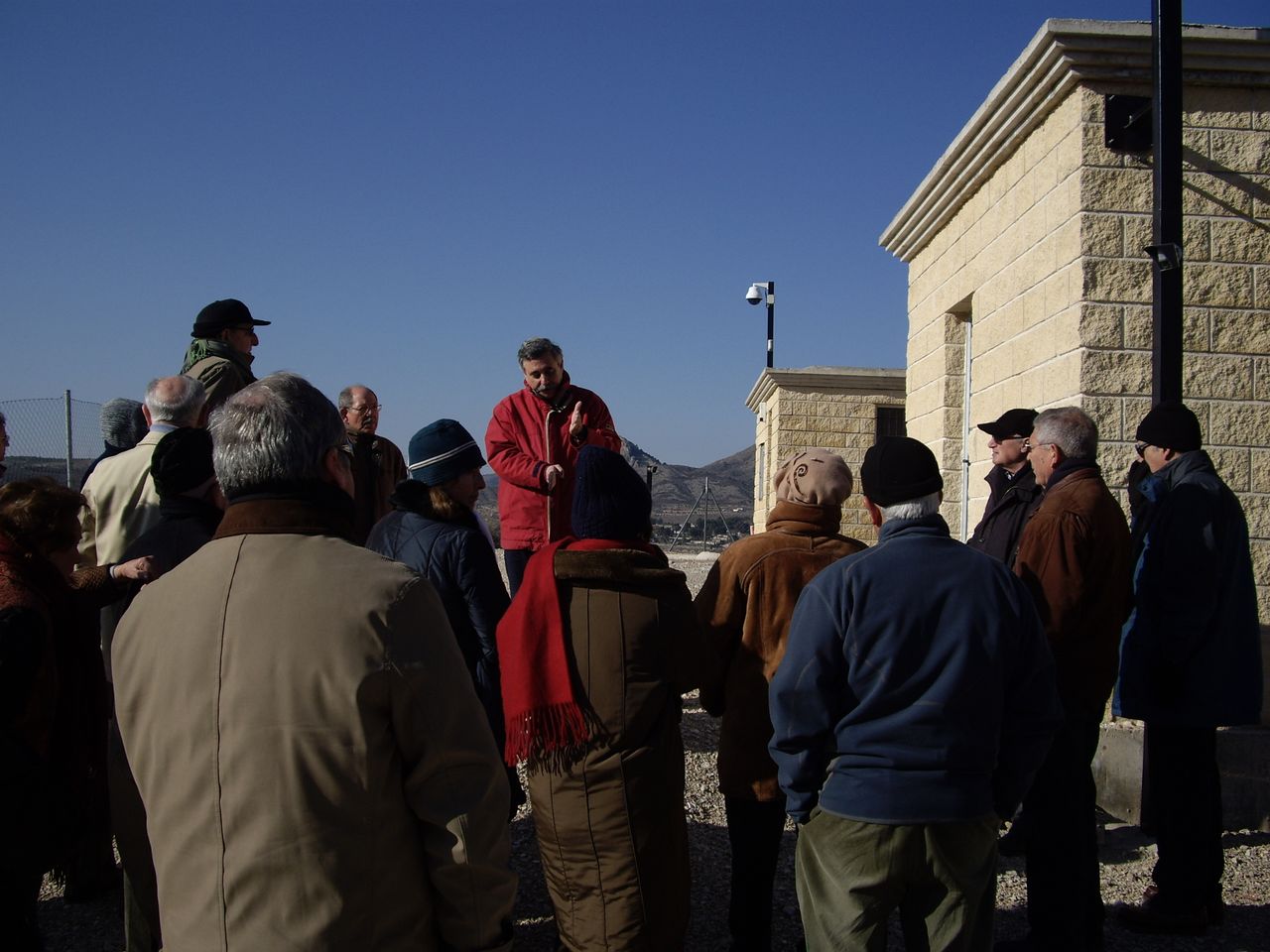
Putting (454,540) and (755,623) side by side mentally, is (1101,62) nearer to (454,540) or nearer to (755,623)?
(755,623)

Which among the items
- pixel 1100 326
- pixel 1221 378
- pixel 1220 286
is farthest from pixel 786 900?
pixel 1220 286

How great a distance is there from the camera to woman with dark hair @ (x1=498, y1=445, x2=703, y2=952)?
3059mm

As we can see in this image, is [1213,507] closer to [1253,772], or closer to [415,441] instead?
[1253,772]

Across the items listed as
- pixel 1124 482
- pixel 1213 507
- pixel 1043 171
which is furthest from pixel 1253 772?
pixel 1043 171

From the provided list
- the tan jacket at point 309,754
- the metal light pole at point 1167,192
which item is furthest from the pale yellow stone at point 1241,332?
the tan jacket at point 309,754

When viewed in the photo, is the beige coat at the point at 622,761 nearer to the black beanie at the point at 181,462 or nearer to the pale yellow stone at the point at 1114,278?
the black beanie at the point at 181,462

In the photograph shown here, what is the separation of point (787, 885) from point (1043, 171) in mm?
4467

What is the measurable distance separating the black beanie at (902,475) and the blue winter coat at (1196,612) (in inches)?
67.8

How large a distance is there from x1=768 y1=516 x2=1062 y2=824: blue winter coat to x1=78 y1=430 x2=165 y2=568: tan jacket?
2674 millimetres

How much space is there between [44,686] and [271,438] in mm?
1747

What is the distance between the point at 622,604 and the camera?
3.08 m

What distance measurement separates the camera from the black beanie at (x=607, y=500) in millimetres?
3146

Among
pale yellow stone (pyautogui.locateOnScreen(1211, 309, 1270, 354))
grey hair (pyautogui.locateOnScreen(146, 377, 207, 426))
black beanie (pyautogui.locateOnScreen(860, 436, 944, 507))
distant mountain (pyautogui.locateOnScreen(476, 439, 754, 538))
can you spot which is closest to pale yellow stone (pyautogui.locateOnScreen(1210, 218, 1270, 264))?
pale yellow stone (pyautogui.locateOnScreen(1211, 309, 1270, 354))

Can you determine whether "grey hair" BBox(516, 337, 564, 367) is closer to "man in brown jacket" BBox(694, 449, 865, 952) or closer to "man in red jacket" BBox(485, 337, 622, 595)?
"man in red jacket" BBox(485, 337, 622, 595)
